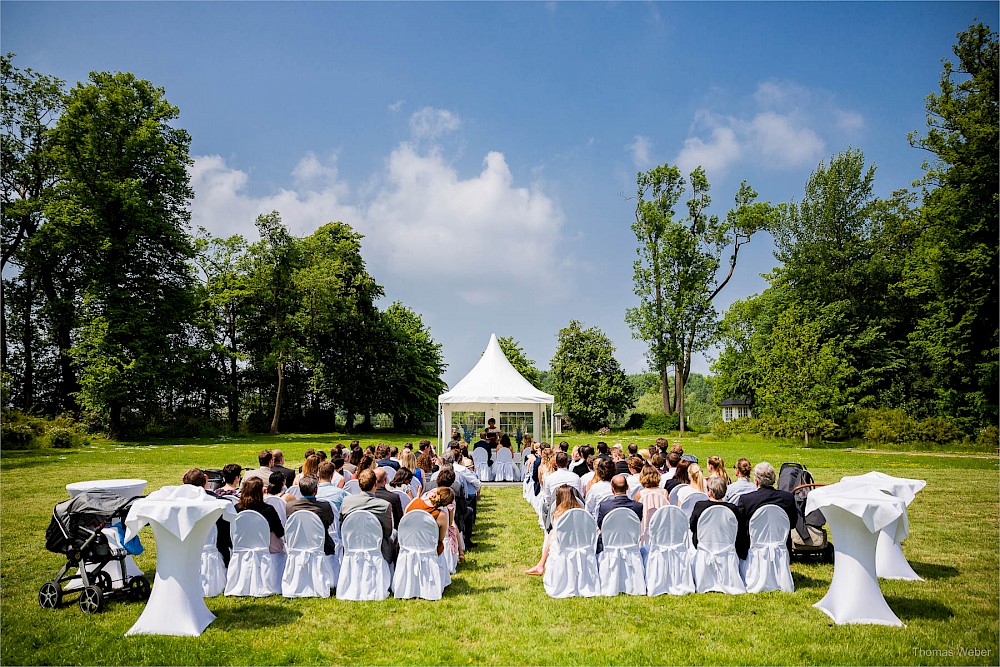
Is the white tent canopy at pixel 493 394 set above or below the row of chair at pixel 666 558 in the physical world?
above

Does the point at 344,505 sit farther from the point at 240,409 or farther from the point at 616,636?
the point at 240,409

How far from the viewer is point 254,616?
5.68 metres

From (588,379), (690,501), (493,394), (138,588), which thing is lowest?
(138,588)

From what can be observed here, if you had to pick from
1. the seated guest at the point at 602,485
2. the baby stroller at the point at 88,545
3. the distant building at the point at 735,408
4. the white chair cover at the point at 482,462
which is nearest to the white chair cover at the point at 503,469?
the white chair cover at the point at 482,462

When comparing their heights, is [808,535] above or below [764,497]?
below

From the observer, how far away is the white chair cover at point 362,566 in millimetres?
6117

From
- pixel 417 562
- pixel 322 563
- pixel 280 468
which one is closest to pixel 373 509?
pixel 417 562

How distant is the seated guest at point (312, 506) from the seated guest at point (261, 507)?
108 mm

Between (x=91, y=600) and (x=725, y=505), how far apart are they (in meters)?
6.19

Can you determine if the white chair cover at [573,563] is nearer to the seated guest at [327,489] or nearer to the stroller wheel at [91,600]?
the seated guest at [327,489]

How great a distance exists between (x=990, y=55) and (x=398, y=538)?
3233cm

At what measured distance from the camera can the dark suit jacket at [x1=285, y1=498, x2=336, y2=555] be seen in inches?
248

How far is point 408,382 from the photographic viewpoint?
134 ft

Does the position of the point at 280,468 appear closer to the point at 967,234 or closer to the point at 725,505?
the point at 725,505
